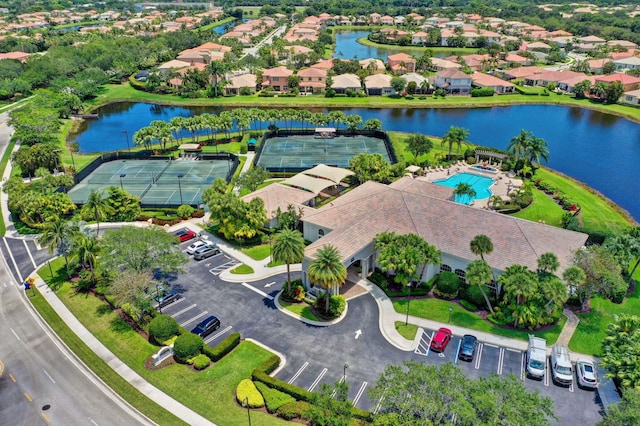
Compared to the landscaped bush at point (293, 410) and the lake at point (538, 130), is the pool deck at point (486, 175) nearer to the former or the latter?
the lake at point (538, 130)

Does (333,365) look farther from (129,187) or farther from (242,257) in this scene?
(129,187)

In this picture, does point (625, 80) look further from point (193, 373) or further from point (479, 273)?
point (193, 373)

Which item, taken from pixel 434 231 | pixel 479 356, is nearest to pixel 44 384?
pixel 479 356

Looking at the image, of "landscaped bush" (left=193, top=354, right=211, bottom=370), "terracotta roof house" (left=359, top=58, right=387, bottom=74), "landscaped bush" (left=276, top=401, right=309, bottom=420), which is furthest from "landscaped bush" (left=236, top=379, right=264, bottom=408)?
"terracotta roof house" (left=359, top=58, right=387, bottom=74)

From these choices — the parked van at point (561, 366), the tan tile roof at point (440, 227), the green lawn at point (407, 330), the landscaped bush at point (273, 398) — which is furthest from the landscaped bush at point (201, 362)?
the parked van at point (561, 366)

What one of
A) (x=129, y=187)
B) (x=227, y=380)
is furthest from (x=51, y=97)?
(x=227, y=380)

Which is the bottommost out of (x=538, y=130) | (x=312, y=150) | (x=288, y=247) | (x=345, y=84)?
(x=538, y=130)
